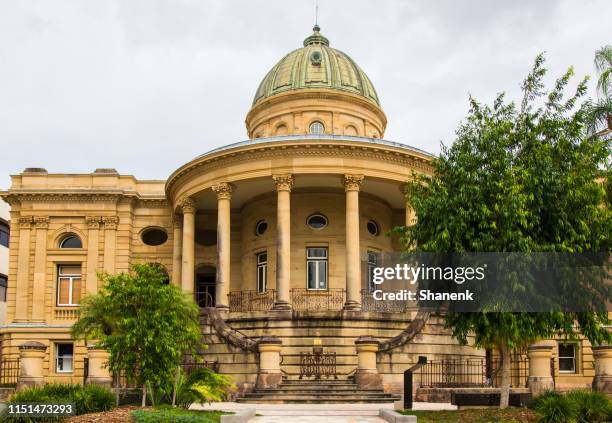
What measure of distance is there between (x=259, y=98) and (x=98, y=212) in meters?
11.1

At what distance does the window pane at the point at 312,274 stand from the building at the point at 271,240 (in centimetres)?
4

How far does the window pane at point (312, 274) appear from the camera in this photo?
3391cm

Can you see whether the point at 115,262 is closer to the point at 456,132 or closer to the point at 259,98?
the point at 259,98

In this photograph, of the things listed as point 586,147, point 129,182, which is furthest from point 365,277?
point 586,147

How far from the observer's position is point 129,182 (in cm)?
3925

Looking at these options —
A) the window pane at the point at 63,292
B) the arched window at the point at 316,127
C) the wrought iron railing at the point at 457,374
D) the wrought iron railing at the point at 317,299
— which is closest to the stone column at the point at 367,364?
the wrought iron railing at the point at 457,374

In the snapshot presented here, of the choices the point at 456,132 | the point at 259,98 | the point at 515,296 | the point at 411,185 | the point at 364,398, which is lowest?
the point at 364,398

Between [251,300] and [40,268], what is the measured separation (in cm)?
1120

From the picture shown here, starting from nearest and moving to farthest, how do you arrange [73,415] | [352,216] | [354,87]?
[73,415]
[352,216]
[354,87]

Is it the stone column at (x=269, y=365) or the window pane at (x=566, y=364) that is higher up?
the stone column at (x=269, y=365)

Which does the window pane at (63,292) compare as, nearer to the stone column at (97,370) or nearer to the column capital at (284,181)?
the column capital at (284,181)

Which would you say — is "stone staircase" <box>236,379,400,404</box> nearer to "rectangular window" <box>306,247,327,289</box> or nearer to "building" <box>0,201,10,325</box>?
"rectangular window" <box>306,247,327,289</box>

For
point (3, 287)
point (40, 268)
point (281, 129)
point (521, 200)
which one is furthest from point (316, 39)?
point (521, 200)

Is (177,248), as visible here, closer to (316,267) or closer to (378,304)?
(316,267)
